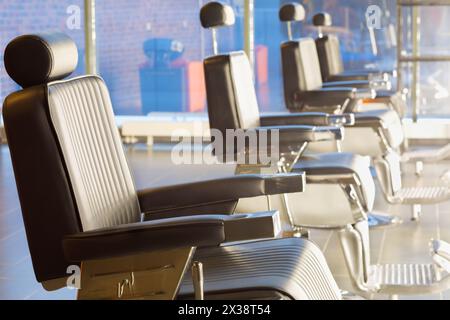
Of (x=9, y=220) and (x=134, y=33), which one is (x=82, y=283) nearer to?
(x=9, y=220)

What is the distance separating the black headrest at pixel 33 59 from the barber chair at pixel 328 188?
4.99ft

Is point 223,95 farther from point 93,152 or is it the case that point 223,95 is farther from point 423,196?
point 93,152

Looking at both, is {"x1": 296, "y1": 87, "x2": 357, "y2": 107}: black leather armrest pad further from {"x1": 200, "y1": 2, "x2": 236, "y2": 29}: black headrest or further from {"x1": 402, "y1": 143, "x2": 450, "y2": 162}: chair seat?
{"x1": 200, "y1": 2, "x2": 236, "y2": 29}: black headrest

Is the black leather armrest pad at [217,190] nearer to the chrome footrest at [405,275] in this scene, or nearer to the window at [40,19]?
the chrome footrest at [405,275]

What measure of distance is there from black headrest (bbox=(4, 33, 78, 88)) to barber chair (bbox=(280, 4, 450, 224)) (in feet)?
9.67

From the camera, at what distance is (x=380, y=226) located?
479 centimetres

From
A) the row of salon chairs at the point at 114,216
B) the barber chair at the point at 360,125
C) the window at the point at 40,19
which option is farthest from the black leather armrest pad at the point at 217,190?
the window at the point at 40,19

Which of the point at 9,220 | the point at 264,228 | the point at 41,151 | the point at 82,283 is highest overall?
the point at 41,151

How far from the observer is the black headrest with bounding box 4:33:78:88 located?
2.22 m

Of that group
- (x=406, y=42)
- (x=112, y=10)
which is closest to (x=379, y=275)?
(x=406, y=42)

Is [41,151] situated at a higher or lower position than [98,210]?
higher

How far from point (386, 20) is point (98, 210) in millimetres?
6376

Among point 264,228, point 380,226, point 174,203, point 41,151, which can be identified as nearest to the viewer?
point 264,228

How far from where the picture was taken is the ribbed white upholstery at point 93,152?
228 cm
